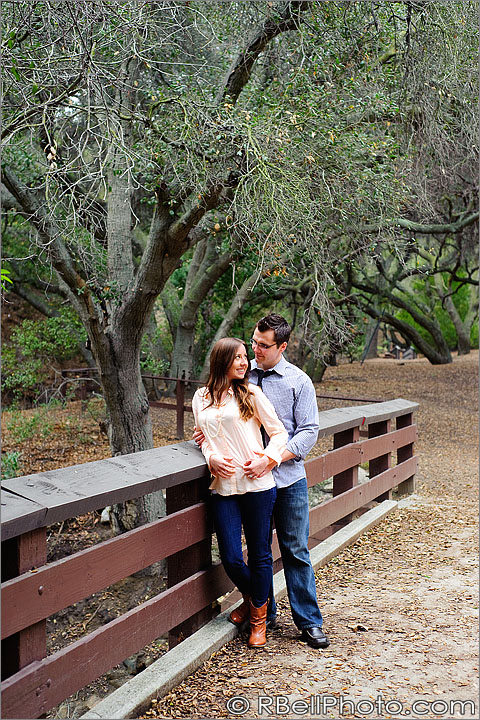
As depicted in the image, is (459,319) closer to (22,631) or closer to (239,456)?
(239,456)

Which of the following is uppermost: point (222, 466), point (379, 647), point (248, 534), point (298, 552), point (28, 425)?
point (222, 466)

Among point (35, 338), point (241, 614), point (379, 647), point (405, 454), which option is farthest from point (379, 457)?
point (35, 338)

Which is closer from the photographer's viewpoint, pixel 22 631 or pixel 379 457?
pixel 22 631

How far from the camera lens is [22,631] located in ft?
8.21

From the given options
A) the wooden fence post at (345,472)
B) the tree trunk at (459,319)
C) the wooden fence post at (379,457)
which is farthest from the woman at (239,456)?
the tree trunk at (459,319)

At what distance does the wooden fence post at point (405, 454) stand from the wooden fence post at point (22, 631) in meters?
5.63

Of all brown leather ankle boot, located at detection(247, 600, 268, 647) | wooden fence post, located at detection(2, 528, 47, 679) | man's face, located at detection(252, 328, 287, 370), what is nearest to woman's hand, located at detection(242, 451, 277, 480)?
man's face, located at detection(252, 328, 287, 370)

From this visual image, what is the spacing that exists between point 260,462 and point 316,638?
1.03m

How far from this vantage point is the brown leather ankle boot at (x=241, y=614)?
12.2 feet

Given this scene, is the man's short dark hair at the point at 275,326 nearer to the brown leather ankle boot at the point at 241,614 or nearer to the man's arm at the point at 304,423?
the man's arm at the point at 304,423

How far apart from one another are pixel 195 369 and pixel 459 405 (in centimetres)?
653

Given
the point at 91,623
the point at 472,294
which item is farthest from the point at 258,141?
the point at 472,294

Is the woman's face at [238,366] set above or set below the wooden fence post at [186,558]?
above

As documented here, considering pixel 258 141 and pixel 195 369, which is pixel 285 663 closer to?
pixel 258 141
